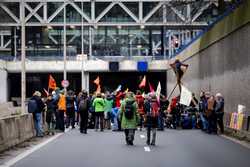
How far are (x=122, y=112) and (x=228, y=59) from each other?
35.3 ft

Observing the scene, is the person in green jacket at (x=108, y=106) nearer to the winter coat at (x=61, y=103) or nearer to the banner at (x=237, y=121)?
the winter coat at (x=61, y=103)

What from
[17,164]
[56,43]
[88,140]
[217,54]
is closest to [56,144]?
[88,140]

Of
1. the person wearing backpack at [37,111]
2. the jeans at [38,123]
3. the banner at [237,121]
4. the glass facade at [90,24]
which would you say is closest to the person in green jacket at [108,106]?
the jeans at [38,123]

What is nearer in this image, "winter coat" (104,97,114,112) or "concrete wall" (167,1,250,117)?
"concrete wall" (167,1,250,117)

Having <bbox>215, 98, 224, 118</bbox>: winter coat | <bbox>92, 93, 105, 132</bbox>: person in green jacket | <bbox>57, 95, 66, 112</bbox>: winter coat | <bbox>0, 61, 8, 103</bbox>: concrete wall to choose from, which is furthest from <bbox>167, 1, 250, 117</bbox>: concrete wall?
<bbox>0, 61, 8, 103</bbox>: concrete wall

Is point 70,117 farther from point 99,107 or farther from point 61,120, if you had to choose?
point 61,120

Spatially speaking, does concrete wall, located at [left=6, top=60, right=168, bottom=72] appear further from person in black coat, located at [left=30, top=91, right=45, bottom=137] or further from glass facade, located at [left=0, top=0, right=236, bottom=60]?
person in black coat, located at [left=30, top=91, right=45, bottom=137]

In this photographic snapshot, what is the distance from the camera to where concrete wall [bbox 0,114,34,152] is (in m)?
18.0

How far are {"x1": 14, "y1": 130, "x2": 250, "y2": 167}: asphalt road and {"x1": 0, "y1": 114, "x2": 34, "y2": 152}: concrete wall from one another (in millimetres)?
961

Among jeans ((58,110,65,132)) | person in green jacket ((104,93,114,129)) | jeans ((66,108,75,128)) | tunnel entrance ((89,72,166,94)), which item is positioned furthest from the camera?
tunnel entrance ((89,72,166,94))

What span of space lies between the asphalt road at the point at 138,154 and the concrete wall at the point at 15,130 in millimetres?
961

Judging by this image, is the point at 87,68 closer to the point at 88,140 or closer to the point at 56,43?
Answer: the point at 56,43

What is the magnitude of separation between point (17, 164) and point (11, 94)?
68.7 metres

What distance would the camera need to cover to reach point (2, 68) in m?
75.1
